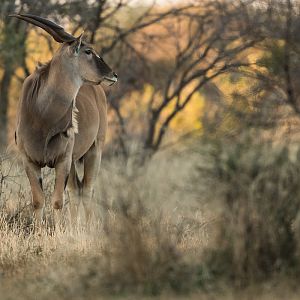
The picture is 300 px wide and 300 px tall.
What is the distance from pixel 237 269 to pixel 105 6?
12.9m

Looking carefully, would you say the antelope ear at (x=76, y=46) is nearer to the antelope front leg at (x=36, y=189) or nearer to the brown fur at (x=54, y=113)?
the brown fur at (x=54, y=113)

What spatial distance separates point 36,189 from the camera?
10.2 m

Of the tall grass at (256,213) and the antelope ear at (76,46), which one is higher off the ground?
the antelope ear at (76,46)

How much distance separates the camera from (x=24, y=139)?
10289 mm

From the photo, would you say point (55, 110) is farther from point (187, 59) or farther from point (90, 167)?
point (187, 59)

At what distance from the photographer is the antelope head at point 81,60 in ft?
34.3

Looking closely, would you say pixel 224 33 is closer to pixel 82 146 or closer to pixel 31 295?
pixel 82 146

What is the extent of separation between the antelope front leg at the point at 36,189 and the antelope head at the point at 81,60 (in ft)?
3.84

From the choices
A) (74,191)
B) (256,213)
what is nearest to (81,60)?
(74,191)

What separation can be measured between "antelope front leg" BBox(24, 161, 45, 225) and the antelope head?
3.84 feet

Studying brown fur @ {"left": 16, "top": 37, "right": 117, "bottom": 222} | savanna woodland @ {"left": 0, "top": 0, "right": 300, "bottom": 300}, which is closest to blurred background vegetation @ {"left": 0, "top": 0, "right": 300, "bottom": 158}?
savanna woodland @ {"left": 0, "top": 0, "right": 300, "bottom": 300}

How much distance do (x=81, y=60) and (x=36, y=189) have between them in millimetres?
1554

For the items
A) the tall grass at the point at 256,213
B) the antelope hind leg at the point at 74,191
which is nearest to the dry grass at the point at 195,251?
the tall grass at the point at 256,213

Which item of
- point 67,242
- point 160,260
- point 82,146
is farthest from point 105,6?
point 160,260
